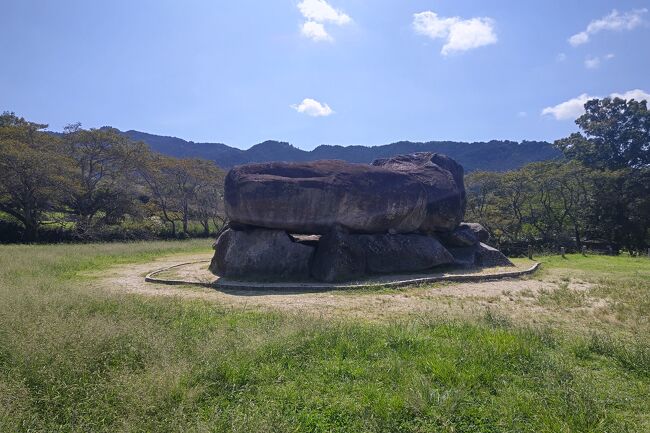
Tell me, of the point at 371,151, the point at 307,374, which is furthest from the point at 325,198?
the point at 371,151

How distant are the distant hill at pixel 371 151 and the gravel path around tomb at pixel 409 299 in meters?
59.9

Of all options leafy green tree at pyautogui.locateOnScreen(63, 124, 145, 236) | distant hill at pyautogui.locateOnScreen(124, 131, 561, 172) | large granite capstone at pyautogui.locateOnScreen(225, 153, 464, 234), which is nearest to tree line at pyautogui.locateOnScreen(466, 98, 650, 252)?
large granite capstone at pyautogui.locateOnScreen(225, 153, 464, 234)

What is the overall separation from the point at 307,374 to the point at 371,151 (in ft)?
278

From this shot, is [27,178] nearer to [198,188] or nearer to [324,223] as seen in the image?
[198,188]

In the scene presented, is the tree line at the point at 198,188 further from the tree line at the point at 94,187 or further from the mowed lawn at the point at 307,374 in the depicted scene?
the mowed lawn at the point at 307,374

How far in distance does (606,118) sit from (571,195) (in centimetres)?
957

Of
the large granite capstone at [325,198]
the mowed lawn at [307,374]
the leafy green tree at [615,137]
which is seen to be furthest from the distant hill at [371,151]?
the mowed lawn at [307,374]

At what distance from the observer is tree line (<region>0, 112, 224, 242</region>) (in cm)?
2686

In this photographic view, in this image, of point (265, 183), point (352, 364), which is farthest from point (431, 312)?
point (265, 183)

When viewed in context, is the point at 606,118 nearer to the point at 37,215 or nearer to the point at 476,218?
the point at 476,218

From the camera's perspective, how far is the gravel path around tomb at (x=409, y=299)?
25.3 feet

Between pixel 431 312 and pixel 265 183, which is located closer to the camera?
pixel 431 312

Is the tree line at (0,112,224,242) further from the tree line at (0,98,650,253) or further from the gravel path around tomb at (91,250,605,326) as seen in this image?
the gravel path around tomb at (91,250,605,326)

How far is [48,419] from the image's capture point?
3629 mm
